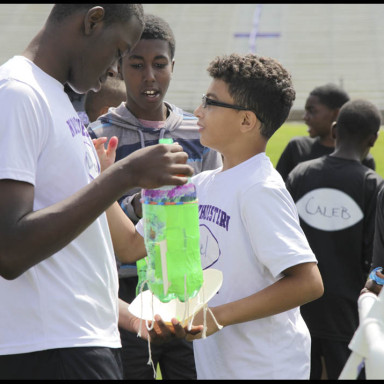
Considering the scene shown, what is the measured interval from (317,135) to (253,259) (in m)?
Answer: 4.12

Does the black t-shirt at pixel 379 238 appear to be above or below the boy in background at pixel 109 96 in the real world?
below

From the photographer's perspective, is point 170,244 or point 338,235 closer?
point 170,244

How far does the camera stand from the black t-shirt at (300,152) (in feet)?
21.5

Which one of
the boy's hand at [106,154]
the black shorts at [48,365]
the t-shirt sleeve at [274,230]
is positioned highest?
the boy's hand at [106,154]

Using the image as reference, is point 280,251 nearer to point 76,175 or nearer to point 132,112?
point 76,175

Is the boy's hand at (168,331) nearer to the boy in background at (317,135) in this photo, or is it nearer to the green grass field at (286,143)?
the boy in background at (317,135)

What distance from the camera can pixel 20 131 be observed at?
6.99 feet

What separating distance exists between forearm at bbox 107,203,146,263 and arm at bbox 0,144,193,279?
95cm

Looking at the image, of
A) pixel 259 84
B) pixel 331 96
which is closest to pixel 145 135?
pixel 259 84

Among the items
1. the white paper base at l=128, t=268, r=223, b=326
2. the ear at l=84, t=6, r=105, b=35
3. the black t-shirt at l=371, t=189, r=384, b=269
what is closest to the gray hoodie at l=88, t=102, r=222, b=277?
the black t-shirt at l=371, t=189, r=384, b=269

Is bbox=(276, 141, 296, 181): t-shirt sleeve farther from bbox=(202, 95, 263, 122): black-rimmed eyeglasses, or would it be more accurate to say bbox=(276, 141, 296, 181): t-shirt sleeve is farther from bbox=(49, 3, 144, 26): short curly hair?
bbox=(49, 3, 144, 26): short curly hair

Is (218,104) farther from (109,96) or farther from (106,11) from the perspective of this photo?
(109,96)

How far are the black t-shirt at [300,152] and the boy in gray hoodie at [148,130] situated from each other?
250 centimetres

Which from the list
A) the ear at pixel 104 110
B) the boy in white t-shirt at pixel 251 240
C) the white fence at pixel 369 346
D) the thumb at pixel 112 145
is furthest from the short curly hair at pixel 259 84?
the ear at pixel 104 110
